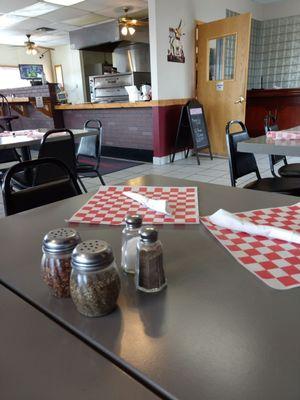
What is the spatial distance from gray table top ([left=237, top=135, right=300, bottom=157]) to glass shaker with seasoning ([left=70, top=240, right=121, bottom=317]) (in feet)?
5.28

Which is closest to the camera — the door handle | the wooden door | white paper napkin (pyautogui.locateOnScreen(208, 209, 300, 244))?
white paper napkin (pyautogui.locateOnScreen(208, 209, 300, 244))

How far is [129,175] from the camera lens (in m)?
4.64

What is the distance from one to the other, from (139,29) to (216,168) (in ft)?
13.0

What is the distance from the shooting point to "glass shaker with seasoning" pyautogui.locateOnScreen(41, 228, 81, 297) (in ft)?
2.17

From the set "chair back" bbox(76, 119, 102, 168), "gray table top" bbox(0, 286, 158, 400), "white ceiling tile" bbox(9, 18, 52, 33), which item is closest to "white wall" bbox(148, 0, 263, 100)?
"chair back" bbox(76, 119, 102, 168)

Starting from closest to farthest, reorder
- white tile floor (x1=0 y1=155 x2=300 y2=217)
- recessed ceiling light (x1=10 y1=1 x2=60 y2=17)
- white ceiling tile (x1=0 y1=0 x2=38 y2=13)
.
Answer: white tile floor (x1=0 y1=155 x2=300 y2=217) → white ceiling tile (x1=0 y1=0 x2=38 y2=13) → recessed ceiling light (x1=10 y1=1 x2=60 y2=17)

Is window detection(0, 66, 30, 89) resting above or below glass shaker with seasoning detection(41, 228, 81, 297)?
above

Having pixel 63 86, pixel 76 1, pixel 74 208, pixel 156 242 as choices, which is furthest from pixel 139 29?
pixel 156 242

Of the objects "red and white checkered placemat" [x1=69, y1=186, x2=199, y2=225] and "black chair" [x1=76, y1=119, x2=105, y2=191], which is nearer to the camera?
"red and white checkered placemat" [x1=69, y1=186, x2=199, y2=225]

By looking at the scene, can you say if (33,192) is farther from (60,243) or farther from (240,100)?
(240,100)

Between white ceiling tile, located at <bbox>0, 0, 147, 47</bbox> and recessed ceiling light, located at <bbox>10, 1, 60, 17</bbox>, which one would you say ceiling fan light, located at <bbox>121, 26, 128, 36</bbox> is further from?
recessed ceiling light, located at <bbox>10, 1, 60, 17</bbox>

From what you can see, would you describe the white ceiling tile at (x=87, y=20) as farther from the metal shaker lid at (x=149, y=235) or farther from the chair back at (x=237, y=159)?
the metal shaker lid at (x=149, y=235)

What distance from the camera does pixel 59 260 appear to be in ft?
2.19


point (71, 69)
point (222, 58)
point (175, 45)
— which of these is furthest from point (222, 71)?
point (71, 69)
